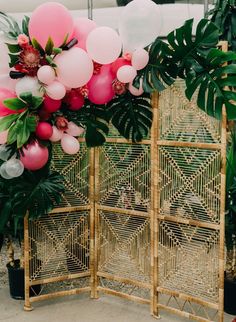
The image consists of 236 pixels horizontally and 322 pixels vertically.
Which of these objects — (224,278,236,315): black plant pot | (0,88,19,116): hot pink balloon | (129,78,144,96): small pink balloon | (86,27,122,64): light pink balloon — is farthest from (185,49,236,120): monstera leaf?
(224,278,236,315): black plant pot

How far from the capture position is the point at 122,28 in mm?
2742

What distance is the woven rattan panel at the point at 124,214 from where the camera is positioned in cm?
322

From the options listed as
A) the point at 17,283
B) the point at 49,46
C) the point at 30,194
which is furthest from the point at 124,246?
the point at 49,46

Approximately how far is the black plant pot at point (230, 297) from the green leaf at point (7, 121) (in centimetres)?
182

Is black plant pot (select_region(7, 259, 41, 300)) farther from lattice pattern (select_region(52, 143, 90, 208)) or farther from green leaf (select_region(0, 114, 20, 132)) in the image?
green leaf (select_region(0, 114, 20, 132))

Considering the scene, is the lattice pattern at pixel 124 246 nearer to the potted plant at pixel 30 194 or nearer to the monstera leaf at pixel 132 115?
the potted plant at pixel 30 194

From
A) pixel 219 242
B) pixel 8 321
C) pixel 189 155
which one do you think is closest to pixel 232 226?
pixel 219 242

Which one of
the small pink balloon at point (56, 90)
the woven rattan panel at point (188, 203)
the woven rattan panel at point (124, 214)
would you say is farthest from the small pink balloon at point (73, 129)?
A: the woven rattan panel at point (188, 203)

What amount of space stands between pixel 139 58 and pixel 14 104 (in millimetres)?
776

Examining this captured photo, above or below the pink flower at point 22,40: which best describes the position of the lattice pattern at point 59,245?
below

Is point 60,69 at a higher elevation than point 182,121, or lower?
higher

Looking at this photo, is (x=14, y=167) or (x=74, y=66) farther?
(x=14, y=167)

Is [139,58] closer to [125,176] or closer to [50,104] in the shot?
[50,104]

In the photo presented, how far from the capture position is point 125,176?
10.8ft
